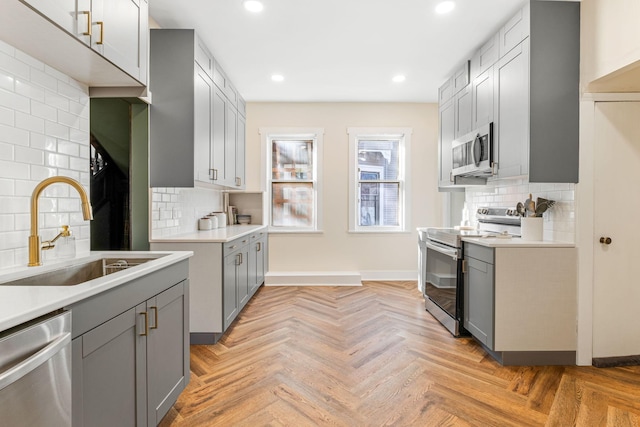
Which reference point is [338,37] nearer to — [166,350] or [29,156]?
[29,156]

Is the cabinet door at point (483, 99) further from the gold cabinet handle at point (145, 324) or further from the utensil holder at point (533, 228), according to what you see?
the gold cabinet handle at point (145, 324)

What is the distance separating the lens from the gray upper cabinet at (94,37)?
4.36ft

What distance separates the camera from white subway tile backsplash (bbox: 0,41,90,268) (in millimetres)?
1533

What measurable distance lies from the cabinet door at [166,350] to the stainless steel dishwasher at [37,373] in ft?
1.72

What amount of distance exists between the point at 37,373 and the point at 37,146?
4.21 feet

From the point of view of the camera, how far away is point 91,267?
6.11ft

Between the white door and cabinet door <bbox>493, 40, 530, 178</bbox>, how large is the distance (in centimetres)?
50

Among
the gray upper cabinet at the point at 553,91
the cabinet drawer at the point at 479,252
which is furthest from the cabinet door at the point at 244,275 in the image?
the gray upper cabinet at the point at 553,91

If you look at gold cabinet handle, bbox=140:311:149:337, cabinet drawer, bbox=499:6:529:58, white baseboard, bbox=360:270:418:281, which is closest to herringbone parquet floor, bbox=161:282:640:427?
gold cabinet handle, bbox=140:311:149:337

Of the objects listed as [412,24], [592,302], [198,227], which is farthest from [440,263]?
[198,227]

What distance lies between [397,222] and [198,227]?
298cm

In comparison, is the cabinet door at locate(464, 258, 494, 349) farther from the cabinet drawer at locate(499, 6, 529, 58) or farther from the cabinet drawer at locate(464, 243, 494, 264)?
the cabinet drawer at locate(499, 6, 529, 58)

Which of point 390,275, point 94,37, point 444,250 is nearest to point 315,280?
point 390,275

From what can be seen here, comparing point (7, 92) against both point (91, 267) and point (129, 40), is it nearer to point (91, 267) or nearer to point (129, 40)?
point (129, 40)
